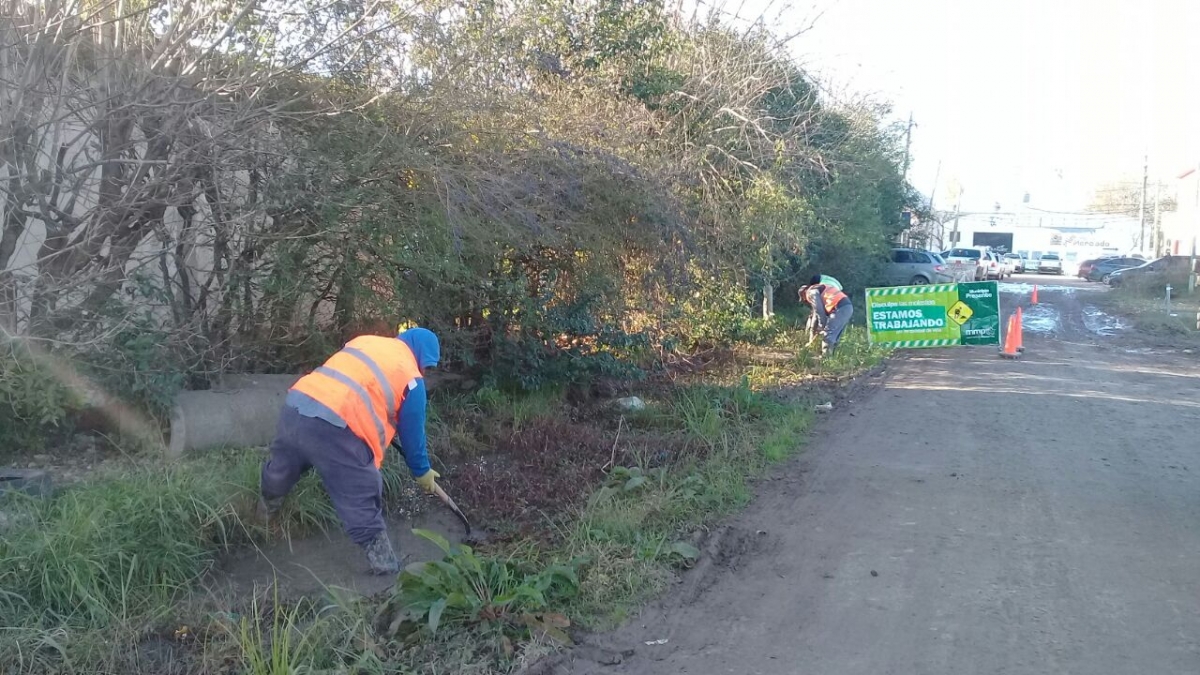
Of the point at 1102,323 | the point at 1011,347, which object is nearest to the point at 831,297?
the point at 1011,347

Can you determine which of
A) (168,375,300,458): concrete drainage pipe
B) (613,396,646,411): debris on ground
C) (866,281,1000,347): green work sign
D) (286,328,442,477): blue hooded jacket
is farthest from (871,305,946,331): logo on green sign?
(286,328,442,477): blue hooded jacket

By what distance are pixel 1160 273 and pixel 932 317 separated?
2304 centimetres

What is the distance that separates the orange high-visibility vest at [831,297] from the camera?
15.6 meters

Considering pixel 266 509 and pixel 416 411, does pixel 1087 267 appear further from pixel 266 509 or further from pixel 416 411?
pixel 266 509

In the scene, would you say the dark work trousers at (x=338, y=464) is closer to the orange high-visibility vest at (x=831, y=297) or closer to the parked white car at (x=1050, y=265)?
the orange high-visibility vest at (x=831, y=297)

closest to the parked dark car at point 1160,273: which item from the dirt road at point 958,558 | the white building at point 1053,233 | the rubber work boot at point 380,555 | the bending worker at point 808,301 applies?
the bending worker at point 808,301

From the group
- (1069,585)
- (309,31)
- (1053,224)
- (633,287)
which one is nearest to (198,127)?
(309,31)

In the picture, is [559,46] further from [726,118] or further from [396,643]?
[396,643]

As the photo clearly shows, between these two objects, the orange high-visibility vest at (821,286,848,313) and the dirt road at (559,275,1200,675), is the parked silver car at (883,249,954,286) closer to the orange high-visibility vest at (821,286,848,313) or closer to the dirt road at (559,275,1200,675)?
the orange high-visibility vest at (821,286,848,313)

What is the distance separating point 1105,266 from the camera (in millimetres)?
49875

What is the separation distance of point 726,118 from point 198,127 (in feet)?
28.1

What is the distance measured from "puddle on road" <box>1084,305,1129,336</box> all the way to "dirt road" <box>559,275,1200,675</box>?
12154 millimetres

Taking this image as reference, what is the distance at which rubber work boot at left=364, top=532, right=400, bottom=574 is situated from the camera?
559 centimetres

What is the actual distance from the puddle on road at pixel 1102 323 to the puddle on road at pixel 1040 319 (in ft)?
2.53
